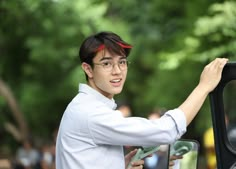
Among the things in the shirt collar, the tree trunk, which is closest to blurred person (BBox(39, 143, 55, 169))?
the tree trunk

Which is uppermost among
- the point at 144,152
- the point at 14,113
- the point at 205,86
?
the point at 14,113

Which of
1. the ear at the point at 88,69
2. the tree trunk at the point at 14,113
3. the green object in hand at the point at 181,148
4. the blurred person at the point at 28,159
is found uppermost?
the tree trunk at the point at 14,113

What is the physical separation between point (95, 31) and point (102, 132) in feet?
50.6

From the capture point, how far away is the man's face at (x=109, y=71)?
3.71 meters

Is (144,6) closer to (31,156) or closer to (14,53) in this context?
(31,156)

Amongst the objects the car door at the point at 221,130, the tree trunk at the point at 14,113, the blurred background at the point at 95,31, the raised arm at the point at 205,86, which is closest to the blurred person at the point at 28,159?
the blurred background at the point at 95,31

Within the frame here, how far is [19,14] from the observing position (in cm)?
1770

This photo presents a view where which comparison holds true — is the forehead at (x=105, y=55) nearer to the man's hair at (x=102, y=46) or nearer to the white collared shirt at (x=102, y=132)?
the man's hair at (x=102, y=46)

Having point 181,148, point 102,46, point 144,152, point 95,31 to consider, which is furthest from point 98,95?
point 95,31

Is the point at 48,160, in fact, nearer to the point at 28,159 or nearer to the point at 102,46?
the point at 28,159

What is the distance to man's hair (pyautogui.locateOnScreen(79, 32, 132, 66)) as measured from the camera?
3711 millimetres

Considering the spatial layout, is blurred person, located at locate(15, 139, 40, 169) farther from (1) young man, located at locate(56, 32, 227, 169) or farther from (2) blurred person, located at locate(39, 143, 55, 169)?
(1) young man, located at locate(56, 32, 227, 169)

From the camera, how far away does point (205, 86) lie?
141 inches

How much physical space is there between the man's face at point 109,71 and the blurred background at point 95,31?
9.41m
